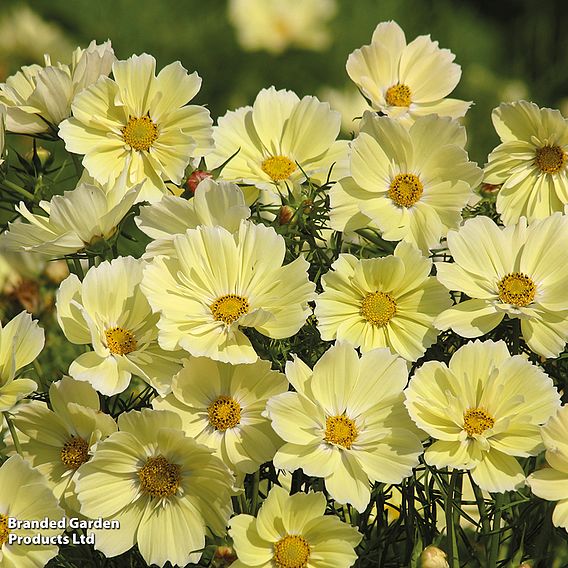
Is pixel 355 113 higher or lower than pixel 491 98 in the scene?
lower

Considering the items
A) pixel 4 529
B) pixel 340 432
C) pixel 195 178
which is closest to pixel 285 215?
pixel 195 178

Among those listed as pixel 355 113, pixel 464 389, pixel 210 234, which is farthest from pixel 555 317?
pixel 355 113

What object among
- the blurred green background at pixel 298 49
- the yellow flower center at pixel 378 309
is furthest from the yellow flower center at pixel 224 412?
the blurred green background at pixel 298 49

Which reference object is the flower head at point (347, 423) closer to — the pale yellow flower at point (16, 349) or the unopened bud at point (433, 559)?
the unopened bud at point (433, 559)

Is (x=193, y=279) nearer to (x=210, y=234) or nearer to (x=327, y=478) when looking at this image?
(x=210, y=234)

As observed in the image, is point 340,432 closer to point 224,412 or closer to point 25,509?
point 224,412

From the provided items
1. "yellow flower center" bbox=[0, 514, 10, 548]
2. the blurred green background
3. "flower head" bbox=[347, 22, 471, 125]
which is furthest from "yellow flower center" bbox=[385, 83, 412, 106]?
the blurred green background
